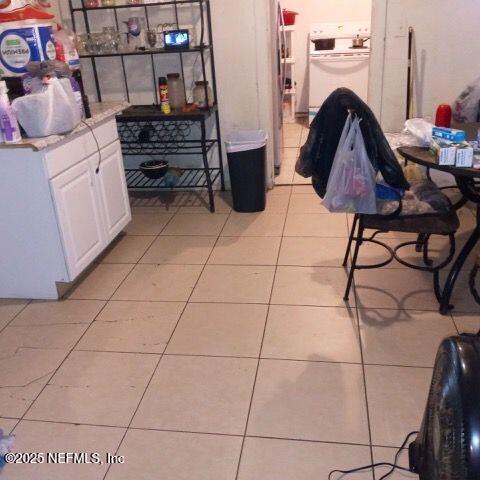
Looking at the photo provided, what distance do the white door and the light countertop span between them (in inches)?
102

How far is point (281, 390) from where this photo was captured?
1936 mm

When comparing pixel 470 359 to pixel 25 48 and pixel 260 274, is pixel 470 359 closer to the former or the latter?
pixel 260 274

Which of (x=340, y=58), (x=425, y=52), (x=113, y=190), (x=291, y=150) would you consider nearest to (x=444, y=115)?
(x=425, y=52)

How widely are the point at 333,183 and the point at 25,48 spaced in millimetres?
1618

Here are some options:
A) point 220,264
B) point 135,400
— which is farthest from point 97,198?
point 135,400

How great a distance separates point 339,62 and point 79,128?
3342 mm

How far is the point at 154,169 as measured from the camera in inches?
148

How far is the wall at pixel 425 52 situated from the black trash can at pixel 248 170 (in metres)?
0.91

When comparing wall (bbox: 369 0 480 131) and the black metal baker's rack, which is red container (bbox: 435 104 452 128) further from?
the black metal baker's rack

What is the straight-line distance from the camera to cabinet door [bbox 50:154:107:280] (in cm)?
249

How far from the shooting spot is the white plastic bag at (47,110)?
2311 mm

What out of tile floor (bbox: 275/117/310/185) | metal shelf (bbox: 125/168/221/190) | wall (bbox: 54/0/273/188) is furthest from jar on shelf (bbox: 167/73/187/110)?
tile floor (bbox: 275/117/310/185)

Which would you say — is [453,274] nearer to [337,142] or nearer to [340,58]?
[337,142]

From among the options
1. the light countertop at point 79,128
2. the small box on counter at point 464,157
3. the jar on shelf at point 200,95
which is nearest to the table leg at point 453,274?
the small box on counter at point 464,157
